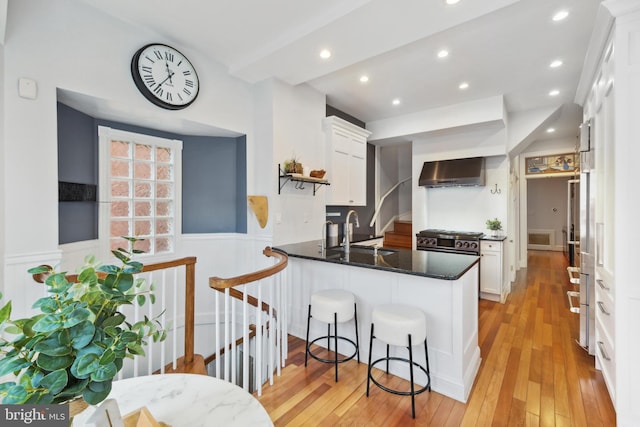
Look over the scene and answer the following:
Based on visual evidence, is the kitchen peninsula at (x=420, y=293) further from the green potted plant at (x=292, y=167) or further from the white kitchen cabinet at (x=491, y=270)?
the white kitchen cabinet at (x=491, y=270)

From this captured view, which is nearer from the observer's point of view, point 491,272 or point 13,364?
point 13,364

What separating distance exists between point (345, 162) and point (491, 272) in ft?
8.65

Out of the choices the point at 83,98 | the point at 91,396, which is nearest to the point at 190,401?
the point at 91,396

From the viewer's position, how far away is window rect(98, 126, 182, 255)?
2885mm

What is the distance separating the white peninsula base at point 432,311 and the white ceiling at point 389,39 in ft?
6.50

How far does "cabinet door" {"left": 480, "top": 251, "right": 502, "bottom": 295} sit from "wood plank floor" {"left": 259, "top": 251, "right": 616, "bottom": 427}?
1074 millimetres

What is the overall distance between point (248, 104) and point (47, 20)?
1.75 meters

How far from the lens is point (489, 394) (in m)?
2.10

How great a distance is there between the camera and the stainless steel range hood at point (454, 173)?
4445 millimetres

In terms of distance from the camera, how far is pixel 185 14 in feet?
7.85

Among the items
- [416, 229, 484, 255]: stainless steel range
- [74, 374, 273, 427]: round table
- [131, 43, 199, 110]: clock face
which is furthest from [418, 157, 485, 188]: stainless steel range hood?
[74, 374, 273, 427]: round table

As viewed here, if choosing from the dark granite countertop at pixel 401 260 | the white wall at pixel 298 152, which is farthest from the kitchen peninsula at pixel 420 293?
the white wall at pixel 298 152

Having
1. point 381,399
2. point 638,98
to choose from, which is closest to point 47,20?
point 381,399

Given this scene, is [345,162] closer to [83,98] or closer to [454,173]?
Answer: [454,173]
